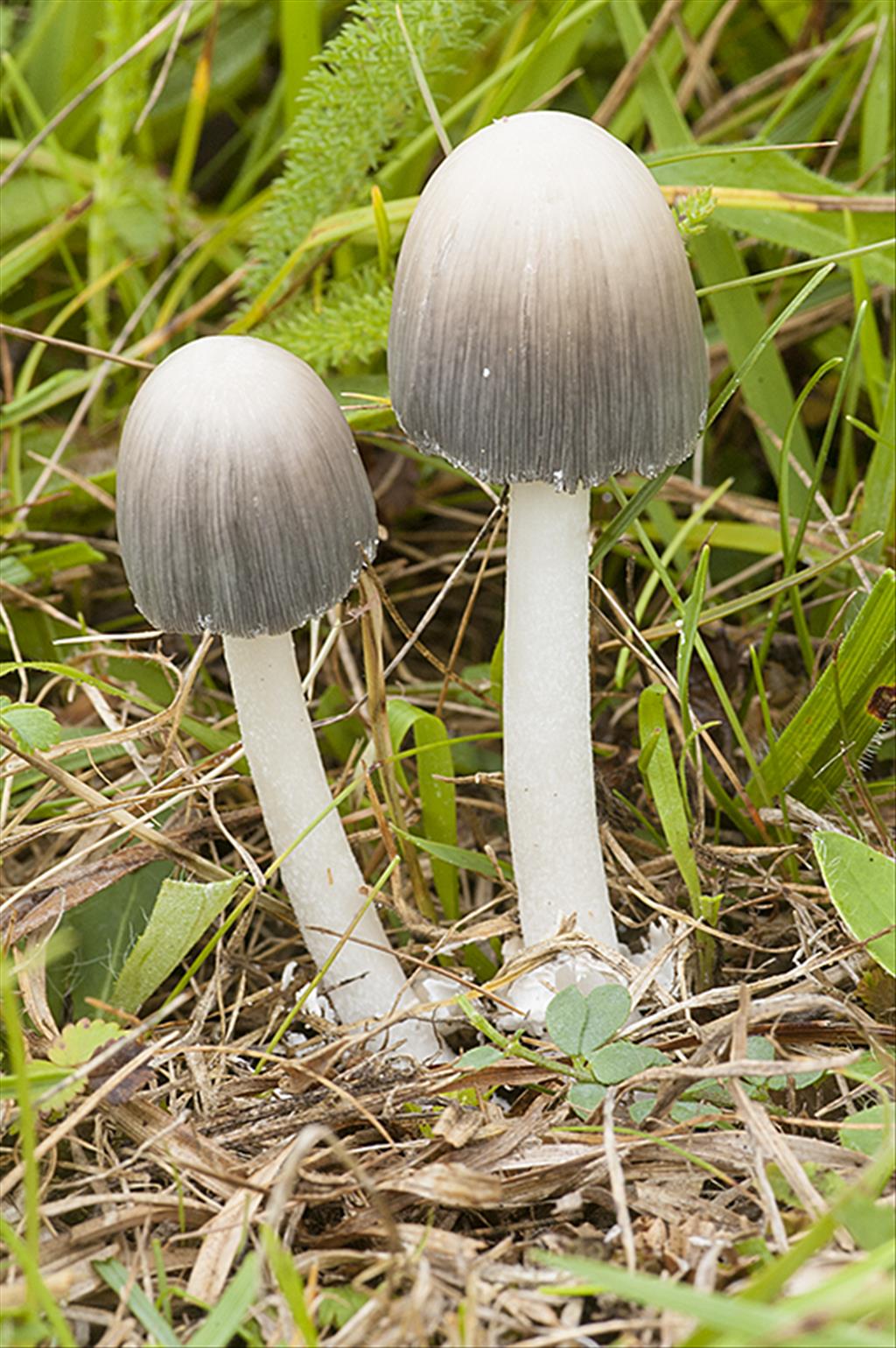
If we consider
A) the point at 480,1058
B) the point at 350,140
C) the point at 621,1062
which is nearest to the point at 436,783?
the point at 480,1058

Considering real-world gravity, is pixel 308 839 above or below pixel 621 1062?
above

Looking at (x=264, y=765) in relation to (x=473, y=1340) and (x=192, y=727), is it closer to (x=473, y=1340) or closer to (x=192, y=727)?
(x=192, y=727)

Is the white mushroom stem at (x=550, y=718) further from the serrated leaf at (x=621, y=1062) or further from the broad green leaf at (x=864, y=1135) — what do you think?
the broad green leaf at (x=864, y=1135)

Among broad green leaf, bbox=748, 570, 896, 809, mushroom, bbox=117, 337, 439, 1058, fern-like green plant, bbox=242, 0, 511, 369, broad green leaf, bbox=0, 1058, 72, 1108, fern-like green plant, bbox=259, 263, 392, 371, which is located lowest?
broad green leaf, bbox=0, 1058, 72, 1108

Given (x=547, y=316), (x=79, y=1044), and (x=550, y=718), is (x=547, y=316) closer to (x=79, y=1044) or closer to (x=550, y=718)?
(x=550, y=718)

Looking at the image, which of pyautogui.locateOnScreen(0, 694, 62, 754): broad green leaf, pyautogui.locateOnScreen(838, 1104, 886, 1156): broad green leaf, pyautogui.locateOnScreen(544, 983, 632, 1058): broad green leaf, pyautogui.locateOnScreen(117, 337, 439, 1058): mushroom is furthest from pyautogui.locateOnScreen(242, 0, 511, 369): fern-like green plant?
pyautogui.locateOnScreen(838, 1104, 886, 1156): broad green leaf

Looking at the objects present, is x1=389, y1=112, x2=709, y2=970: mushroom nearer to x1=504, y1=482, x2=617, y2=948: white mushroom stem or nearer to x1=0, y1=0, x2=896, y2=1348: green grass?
x1=504, y1=482, x2=617, y2=948: white mushroom stem

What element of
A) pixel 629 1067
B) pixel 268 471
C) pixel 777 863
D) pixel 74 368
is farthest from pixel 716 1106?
pixel 74 368

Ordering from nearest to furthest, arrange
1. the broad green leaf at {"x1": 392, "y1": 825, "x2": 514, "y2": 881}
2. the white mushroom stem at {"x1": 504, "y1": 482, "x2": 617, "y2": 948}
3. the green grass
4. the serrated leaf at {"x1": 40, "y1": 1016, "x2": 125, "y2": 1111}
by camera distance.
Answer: the green grass < the serrated leaf at {"x1": 40, "y1": 1016, "x2": 125, "y2": 1111} < the white mushroom stem at {"x1": 504, "y1": 482, "x2": 617, "y2": 948} < the broad green leaf at {"x1": 392, "y1": 825, "x2": 514, "y2": 881}
